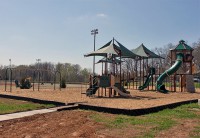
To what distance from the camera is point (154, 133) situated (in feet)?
22.0

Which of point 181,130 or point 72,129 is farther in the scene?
point 72,129

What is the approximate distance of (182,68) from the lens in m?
26.1

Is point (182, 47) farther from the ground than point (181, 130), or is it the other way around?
point (182, 47)

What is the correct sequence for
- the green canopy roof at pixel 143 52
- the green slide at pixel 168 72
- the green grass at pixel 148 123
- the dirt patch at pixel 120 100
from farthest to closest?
1. the green canopy roof at pixel 143 52
2. the green slide at pixel 168 72
3. the dirt patch at pixel 120 100
4. the green grass at pixel 148 123

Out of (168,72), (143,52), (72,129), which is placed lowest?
(72,129)

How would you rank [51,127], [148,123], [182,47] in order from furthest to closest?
[182,47] → [148,123] → [51,127]

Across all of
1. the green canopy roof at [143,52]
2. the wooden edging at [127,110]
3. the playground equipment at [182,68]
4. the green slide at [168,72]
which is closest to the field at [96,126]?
the wooden edging at [127,110]

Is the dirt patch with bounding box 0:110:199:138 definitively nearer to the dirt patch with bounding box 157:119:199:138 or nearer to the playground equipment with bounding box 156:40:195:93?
the dirt patch with bounding box 157:119:199:138

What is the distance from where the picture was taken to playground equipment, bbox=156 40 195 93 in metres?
24.5

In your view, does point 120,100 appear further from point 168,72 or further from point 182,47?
point 182,47

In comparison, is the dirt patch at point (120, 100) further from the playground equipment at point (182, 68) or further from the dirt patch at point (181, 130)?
the playground equipment at point (182, 68)

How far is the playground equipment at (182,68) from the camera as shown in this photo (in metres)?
24.5

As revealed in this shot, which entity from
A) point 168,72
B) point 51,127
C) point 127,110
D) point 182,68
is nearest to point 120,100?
point 127,110

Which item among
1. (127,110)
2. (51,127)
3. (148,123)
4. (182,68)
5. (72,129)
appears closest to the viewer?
(72,129)
